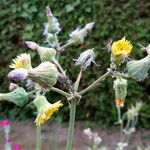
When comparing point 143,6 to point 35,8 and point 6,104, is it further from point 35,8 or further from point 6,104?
point 6,104

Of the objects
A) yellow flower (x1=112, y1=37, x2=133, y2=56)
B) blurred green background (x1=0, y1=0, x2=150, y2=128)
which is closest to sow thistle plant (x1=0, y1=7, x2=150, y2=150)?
yellow flower (x1=112, y1=37, x2=133, y2=56)

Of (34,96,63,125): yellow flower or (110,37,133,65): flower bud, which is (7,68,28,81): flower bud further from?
(110,37,133,65): flower bud

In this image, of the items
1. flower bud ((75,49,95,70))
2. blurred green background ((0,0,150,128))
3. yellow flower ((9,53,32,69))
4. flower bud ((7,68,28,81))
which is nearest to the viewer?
flower bud ((7,68,28,81))

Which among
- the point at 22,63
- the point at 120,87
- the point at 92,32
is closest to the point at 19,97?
the point at 22,63

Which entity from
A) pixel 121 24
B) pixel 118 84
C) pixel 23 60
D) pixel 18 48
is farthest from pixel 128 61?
pixel 18 48

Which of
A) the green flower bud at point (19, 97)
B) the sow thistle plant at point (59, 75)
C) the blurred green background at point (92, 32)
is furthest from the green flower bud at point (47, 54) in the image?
the blurred green background at point (92, 32)

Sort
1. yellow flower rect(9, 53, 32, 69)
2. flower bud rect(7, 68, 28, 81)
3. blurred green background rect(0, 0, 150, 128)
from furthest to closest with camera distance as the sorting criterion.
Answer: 1. blurred green background rect(0, 0, 150, 128)
2. yellow flower rect(9, 53, 32, 69)
3. flower bud rect(7, 68, 28, 81)
